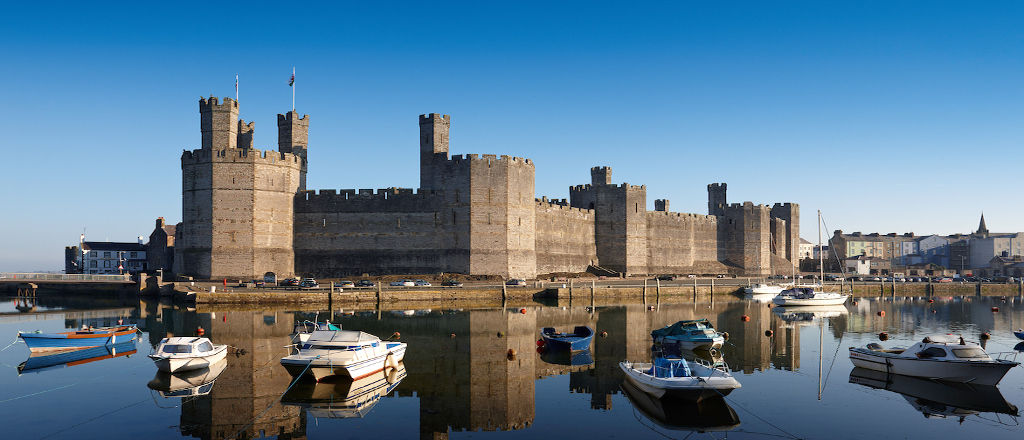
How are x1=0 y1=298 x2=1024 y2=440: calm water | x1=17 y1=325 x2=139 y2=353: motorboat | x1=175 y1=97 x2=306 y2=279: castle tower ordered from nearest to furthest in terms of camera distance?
x1=0 y1=298 x2=1024 y2=440: calm water, x1=17 y1=325 x2=139 y2=353: motorboat, x1=175 y1=97 x2=306 y2=279: castle tower

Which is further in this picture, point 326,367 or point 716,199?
point 716,199

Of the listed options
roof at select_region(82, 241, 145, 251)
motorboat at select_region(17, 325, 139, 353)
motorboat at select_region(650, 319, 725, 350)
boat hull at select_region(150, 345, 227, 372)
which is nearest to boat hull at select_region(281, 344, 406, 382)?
boat hull at select_region(150, 345, 227, 372)

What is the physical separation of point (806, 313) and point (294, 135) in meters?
37.8

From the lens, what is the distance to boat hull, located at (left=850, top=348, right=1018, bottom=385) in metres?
19.2

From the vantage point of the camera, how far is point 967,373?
19.5 m

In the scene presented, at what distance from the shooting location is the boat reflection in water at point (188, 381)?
18188 mm

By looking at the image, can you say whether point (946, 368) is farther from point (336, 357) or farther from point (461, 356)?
point (336, 357)

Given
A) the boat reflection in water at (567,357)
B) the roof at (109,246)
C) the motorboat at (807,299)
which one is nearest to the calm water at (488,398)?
the boat reflection in water at (567,357)

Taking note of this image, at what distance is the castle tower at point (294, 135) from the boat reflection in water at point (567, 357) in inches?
1355

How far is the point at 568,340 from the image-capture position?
81.6 feet

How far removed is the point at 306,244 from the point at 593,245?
24854mm

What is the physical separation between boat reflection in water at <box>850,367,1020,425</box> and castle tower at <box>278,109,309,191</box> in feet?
142

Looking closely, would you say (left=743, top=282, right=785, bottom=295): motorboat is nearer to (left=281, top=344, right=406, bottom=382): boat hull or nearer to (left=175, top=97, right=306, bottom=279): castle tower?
(left=175, top=97, right=306, bottom=279): castle tower

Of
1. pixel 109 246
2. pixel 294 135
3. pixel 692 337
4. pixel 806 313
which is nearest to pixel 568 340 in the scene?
pixel 692 337
